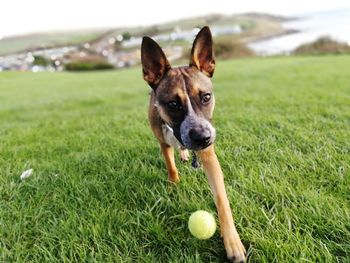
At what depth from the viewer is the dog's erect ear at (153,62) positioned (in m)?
2.83

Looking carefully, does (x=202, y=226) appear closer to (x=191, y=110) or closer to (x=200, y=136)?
(x=200, y=136)

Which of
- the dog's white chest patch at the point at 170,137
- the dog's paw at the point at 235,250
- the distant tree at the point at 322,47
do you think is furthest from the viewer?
the distant tree at the point at 322,47

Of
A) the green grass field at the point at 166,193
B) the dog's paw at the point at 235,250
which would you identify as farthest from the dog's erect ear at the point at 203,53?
the dog's paw at the point at 235,250

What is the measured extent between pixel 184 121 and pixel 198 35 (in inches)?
30.8

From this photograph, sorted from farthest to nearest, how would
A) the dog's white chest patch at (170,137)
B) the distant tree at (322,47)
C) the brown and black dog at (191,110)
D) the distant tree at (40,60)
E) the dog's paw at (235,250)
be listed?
the distant tree at (322,47) → the distant tree at (40,60) → the dog's white chest patch at (170,137) → the brown and black dog at (191,110) → the dog's paw at (235,250)

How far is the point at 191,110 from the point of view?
2.48 metres

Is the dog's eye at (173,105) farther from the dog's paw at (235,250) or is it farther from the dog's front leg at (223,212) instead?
the dog's paw at (235,250)

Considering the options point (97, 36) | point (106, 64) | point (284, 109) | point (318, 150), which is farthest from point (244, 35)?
point (318, 150)

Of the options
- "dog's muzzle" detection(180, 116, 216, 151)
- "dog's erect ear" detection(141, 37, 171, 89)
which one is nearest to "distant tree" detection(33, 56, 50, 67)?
"dog's erect ear" detection(141, 37, 171, 89)

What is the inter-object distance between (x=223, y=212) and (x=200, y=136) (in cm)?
50

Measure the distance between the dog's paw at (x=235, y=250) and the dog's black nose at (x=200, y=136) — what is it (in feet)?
2.05

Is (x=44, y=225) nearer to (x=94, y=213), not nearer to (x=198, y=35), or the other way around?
(x=94, y=213)

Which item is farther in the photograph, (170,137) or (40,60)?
(40,60)

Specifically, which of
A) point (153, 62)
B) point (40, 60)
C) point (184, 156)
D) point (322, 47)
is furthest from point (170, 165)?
point (322, 47)
